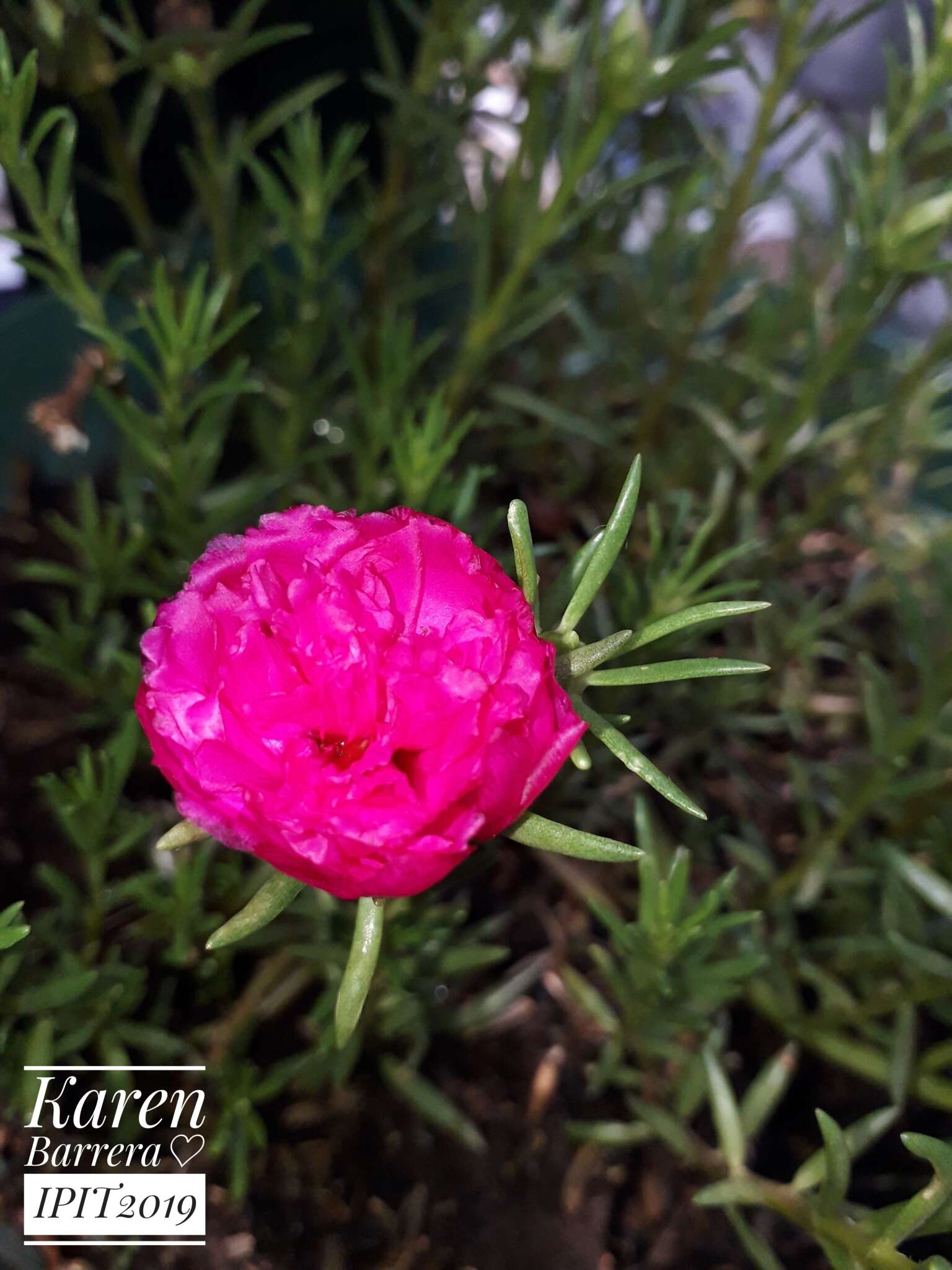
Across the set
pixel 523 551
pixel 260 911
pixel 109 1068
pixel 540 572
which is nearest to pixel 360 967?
pixel 260 911

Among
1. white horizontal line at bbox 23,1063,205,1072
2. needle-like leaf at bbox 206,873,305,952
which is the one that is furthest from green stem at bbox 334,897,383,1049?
white horizontal line at bbox 23,1063,205,1072

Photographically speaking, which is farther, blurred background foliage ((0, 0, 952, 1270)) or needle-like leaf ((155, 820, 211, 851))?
blurred background foliage ((0, 0, 952, 1270))

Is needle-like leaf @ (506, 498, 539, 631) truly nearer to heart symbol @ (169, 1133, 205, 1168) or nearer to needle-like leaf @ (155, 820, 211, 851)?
needle-like leaf @ (155, 820, 211, 851)

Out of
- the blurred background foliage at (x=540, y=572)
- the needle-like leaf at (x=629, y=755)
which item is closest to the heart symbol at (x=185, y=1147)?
the blurred background foliage at (x=540, y=572)

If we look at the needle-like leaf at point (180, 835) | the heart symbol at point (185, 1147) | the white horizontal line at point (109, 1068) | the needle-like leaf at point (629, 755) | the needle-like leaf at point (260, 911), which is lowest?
the heart symbol at point (185, 1147)

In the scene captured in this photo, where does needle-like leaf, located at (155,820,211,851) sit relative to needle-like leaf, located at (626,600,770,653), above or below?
below

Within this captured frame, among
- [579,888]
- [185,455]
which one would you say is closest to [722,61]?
[185,455]

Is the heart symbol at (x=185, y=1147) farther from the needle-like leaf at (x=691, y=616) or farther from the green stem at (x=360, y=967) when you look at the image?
the needle-like leaf at (x=691, y=616)
